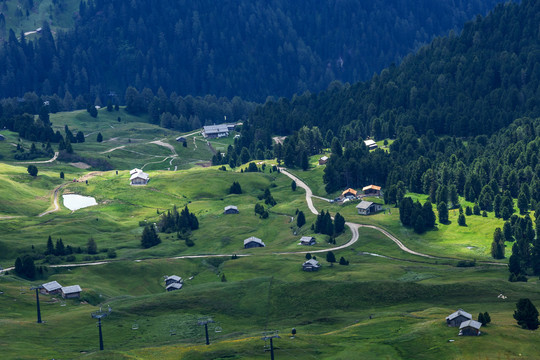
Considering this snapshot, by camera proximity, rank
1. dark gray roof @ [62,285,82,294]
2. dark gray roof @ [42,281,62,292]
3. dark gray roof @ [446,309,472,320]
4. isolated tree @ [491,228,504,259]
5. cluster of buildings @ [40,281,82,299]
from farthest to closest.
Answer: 1. isolated tree @ [491,228,504,259]
2. dark gray roof @ [42,281,62,292]
3. dark gray roof @ [62,285,82,294]
4. cluster of buildings @ [40,281,82,299]
5. dark gray roof @ [446,309,472,320]

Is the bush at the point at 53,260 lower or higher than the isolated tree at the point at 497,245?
higher

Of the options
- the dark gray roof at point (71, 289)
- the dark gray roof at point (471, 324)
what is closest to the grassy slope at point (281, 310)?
the dark gray roof at point (471, 324)

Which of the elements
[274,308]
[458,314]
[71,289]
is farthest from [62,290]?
[458,314]

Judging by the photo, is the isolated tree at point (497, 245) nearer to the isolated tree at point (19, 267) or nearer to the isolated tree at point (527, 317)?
the isolated tree at point (527, 317)

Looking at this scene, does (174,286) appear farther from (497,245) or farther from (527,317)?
(527,317)

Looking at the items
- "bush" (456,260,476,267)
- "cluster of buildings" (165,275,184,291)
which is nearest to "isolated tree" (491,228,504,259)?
"bush" (456,260,476,267)

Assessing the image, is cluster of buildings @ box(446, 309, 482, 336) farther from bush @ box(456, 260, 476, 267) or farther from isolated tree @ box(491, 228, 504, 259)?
isolated tree @ box(491, 228, 504, 259)
